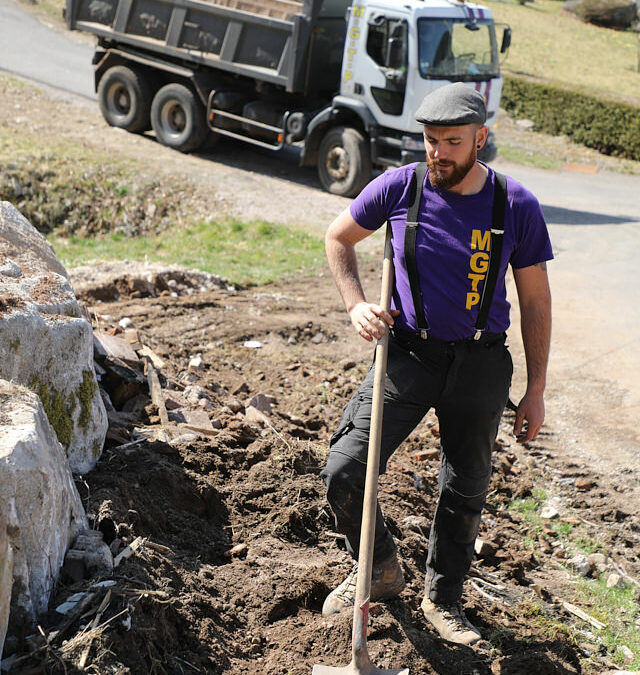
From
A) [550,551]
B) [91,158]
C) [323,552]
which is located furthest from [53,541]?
[91,158]

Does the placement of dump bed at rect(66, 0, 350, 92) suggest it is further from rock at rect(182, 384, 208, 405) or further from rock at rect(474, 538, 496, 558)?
rock at rect(474, 538, 496, 558)

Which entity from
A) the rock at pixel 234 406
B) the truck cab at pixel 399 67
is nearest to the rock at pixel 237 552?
the rock at pixel 234 406

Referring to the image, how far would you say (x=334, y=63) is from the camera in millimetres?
12805

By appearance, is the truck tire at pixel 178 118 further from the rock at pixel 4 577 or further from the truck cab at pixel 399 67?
the rock at pixel 4 577

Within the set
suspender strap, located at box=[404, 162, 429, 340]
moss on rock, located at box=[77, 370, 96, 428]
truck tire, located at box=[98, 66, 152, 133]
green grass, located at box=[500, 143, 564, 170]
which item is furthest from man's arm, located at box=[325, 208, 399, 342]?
green grass, located at box=[500, 143, 564, 170]

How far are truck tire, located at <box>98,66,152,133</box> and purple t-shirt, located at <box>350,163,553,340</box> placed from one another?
11.8 meters

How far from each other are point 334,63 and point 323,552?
10030 millimetres

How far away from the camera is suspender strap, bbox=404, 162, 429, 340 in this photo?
11.3 feet

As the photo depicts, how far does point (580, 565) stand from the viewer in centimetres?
480

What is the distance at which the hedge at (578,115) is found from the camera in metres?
18.5

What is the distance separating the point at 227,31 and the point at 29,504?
11.1 metres

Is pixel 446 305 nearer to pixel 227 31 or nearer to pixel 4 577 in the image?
pixel 4 577

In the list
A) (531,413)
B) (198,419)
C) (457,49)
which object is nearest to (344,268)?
(531,413)

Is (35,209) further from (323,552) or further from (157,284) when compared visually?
(323,552)
